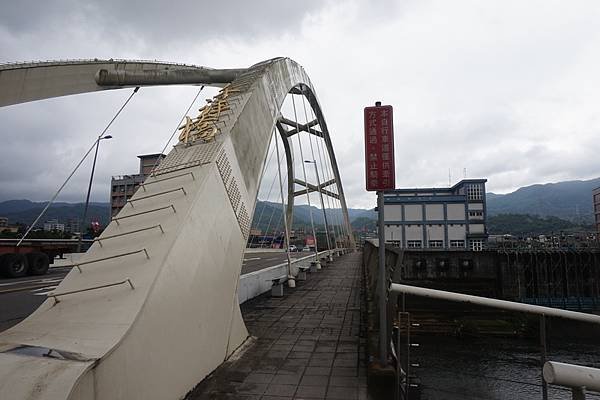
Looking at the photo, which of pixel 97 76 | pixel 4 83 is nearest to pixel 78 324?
pixel 4 83

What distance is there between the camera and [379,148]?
5520 millimetres

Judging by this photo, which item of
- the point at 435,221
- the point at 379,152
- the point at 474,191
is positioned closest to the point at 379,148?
the point at 379,152

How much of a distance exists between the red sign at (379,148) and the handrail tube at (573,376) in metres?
3.63

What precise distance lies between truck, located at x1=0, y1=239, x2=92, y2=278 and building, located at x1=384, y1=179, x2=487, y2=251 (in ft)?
122

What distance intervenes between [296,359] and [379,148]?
11.1ft

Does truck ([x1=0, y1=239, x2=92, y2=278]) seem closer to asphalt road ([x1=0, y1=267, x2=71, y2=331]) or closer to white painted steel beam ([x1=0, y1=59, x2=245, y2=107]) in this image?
asphalt road ([x1=0, y1=267, x2=71, y2=331])

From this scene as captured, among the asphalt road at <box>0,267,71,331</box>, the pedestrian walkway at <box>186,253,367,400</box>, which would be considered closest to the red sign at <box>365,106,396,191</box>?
the pedestrian walkway at <box>186,253,367,400</box>

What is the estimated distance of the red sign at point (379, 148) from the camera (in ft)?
17.7

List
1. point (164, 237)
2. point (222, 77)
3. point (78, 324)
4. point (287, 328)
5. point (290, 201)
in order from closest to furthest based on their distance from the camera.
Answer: point (78, 324) < point (164, 237) < point (287, 328) < point (222, 77) < point (290, 201)

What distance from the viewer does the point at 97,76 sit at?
12125 mm

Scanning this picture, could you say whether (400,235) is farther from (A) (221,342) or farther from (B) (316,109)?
(A) (221,342)

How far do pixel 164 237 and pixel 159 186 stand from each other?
1668 mm

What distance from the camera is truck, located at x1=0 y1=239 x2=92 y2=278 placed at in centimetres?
1639

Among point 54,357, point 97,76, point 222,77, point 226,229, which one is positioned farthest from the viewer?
point 222,77
